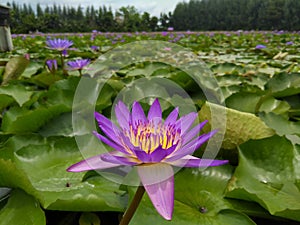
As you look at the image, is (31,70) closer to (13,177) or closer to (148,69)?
(148,69)

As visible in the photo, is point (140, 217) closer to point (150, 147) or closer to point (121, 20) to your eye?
point (150, 147)

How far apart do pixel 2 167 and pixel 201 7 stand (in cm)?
2721

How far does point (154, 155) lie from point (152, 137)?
4 centimetres

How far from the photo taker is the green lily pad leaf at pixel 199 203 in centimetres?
40

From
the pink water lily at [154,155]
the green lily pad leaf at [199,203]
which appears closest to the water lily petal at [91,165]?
the pink water lily at [154,155]

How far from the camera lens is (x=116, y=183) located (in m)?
0.50

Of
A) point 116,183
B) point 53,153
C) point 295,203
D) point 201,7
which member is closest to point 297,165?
point 295,203

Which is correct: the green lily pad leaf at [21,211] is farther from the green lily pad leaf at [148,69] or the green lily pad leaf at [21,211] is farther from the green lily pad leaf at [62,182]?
the green lily pad leaf at [148,69]

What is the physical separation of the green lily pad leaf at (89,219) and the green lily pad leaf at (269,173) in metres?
0.21

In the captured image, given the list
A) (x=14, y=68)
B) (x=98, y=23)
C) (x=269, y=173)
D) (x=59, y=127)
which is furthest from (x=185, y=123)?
(x=98, y=23)

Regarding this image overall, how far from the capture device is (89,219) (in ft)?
1.61

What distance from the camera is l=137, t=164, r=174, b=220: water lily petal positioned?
298 millimetres

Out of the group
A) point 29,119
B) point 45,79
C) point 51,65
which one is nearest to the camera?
point 29,119

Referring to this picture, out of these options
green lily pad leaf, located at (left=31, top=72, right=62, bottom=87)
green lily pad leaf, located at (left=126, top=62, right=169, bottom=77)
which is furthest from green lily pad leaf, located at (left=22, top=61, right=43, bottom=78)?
green lily pad leaf, located at (left=126, top=62, right=169, bottom=77)
